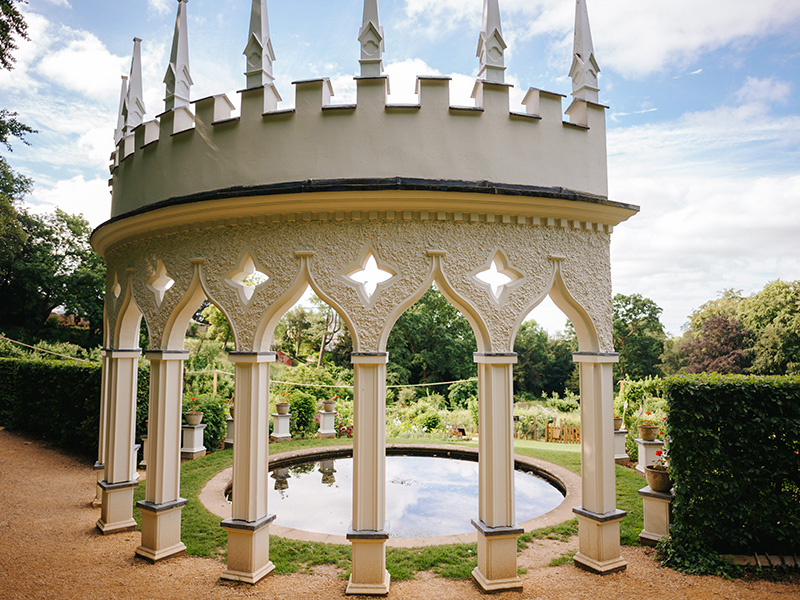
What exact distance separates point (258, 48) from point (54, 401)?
11.2m

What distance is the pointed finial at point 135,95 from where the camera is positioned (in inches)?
261

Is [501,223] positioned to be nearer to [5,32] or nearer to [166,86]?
[166,86]

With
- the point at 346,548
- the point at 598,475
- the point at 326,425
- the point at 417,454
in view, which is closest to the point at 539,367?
the point at 326,425

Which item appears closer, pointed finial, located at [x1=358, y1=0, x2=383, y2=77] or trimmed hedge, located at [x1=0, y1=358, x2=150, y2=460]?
pointed finial, located at [x1=358, y1=0, x2=383, y2=77]

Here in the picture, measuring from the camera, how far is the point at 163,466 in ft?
17.8

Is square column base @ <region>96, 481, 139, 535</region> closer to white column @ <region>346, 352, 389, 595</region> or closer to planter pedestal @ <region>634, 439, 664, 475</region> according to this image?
white column @ <region>346, 352, 389, 595</region>

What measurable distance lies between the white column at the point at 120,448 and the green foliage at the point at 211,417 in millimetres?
Answer: 4639

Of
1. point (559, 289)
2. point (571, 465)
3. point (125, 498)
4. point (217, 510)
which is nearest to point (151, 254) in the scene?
point (125, 498)

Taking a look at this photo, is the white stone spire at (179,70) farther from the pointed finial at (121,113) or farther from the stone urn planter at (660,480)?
the stone urn planter at (660,480)

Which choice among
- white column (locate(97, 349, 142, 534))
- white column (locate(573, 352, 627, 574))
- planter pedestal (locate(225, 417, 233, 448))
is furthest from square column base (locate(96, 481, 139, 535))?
white column (locate(573, 352, 627, 574))

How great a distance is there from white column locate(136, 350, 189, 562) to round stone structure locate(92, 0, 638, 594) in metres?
0.03

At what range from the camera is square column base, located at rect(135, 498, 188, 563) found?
17.4 ft

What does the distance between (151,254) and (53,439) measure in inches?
378

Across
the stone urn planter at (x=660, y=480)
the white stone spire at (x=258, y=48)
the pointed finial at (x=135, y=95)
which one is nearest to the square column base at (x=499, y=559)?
the stone urn planter at (x=660, y=480)
